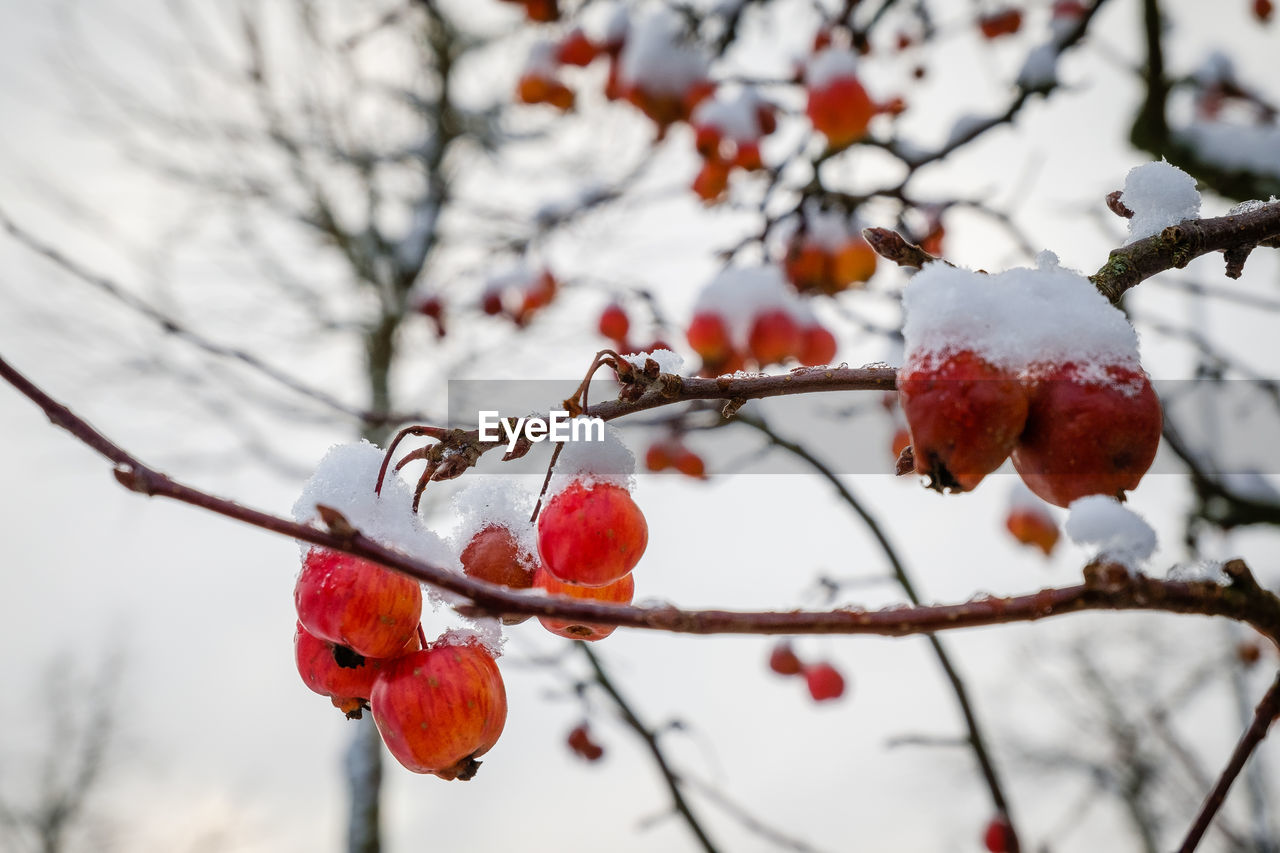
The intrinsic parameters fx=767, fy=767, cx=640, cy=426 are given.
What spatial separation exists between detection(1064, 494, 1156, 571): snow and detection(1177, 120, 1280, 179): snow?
2.10 metres

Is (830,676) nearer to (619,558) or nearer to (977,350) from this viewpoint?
(619,558)

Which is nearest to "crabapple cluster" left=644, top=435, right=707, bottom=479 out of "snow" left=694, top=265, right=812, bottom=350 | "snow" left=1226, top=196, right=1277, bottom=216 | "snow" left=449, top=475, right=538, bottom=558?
"snow" left=694, top=265, right=812, bottom=350

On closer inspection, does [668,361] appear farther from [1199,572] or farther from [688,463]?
[688,463]

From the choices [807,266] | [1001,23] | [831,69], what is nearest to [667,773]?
[807,266]

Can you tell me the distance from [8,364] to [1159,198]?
862 millimetres

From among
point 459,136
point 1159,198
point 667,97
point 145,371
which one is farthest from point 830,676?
point 459,136

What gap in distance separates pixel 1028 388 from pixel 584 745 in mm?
2786

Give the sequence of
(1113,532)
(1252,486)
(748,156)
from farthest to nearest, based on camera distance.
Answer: (748,156), (1252,486), (1113,532)

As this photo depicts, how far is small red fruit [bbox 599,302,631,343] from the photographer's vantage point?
3100 millimetres

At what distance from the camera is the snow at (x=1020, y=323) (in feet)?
1.67

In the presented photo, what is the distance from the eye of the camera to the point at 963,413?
0.48m

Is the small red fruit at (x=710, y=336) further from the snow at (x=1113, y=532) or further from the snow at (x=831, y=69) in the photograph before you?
the snow at (x=1113, y=532)

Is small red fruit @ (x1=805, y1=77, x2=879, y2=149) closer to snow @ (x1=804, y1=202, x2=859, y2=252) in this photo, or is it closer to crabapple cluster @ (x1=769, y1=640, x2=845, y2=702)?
snow @ (x1=804, y1=202, x2=859, y2=252)

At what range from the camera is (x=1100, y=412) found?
476 mm
